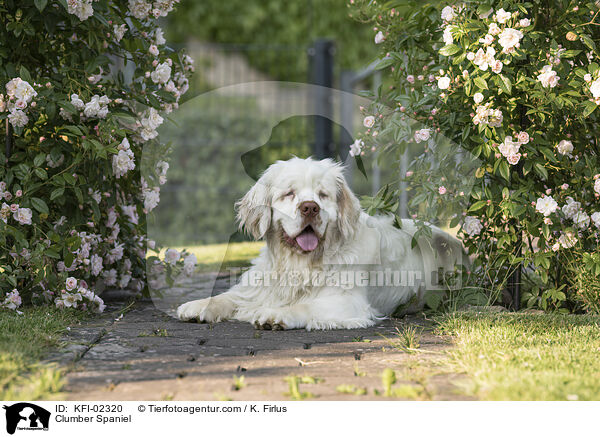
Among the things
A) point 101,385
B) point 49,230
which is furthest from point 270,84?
point 101,385

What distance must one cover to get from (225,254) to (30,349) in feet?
6.90

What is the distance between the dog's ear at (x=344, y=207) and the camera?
4035 mm

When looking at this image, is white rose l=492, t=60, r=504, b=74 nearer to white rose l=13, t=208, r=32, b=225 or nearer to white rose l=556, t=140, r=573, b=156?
white rose l=556, t=140, r=573, b=156

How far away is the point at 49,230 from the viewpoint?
4055mm

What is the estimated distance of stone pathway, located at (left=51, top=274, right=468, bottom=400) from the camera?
2.57 meters

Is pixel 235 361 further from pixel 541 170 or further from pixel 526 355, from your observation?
pixel 541 170

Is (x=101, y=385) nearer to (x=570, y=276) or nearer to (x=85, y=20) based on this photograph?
(x=85, y=20)

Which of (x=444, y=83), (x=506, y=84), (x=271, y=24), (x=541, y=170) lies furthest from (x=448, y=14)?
(x=271, y=24)

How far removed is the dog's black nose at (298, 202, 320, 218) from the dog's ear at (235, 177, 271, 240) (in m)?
0.26

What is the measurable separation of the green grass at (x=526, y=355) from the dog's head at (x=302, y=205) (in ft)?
2.74

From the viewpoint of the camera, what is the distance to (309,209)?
3.82 meters

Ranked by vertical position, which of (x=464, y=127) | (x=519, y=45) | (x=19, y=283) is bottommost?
(x=19, y=283)

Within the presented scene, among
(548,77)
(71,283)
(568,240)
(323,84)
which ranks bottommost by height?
(71,283)

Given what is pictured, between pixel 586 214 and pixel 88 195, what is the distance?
2.98 metres
